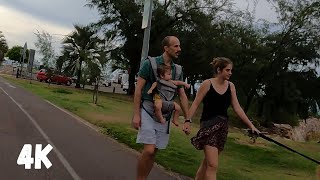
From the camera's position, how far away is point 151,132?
5.84 m

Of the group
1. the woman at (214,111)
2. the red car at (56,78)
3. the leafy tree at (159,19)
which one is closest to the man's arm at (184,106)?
the woman at (214,111)

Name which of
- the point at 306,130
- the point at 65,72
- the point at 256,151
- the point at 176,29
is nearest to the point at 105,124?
the point at 256,151

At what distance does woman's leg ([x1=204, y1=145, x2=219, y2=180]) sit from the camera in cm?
587

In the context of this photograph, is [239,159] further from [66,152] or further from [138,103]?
[138,103]

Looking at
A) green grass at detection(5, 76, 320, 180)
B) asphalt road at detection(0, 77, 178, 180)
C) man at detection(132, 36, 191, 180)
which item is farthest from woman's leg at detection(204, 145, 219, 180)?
green grass at detection(5, 76, 320, 180)

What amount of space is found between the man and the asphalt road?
184cm

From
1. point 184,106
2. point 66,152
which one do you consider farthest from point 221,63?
point 66,152

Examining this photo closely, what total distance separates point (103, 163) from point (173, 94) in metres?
3.42

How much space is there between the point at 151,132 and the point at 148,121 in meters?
0.13

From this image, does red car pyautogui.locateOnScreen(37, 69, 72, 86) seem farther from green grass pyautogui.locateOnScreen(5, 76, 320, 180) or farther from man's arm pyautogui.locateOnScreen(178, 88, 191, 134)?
man's arm pyautogui.locateOnScreen(178, 88, 191, 134)

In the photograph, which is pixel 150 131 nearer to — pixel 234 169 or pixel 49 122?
pixel 234 169

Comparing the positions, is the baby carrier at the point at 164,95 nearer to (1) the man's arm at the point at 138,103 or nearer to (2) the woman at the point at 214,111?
(1) the man's arm at the point at 138,103

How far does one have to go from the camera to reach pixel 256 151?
1403cm

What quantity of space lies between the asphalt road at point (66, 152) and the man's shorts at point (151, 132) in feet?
6.23
